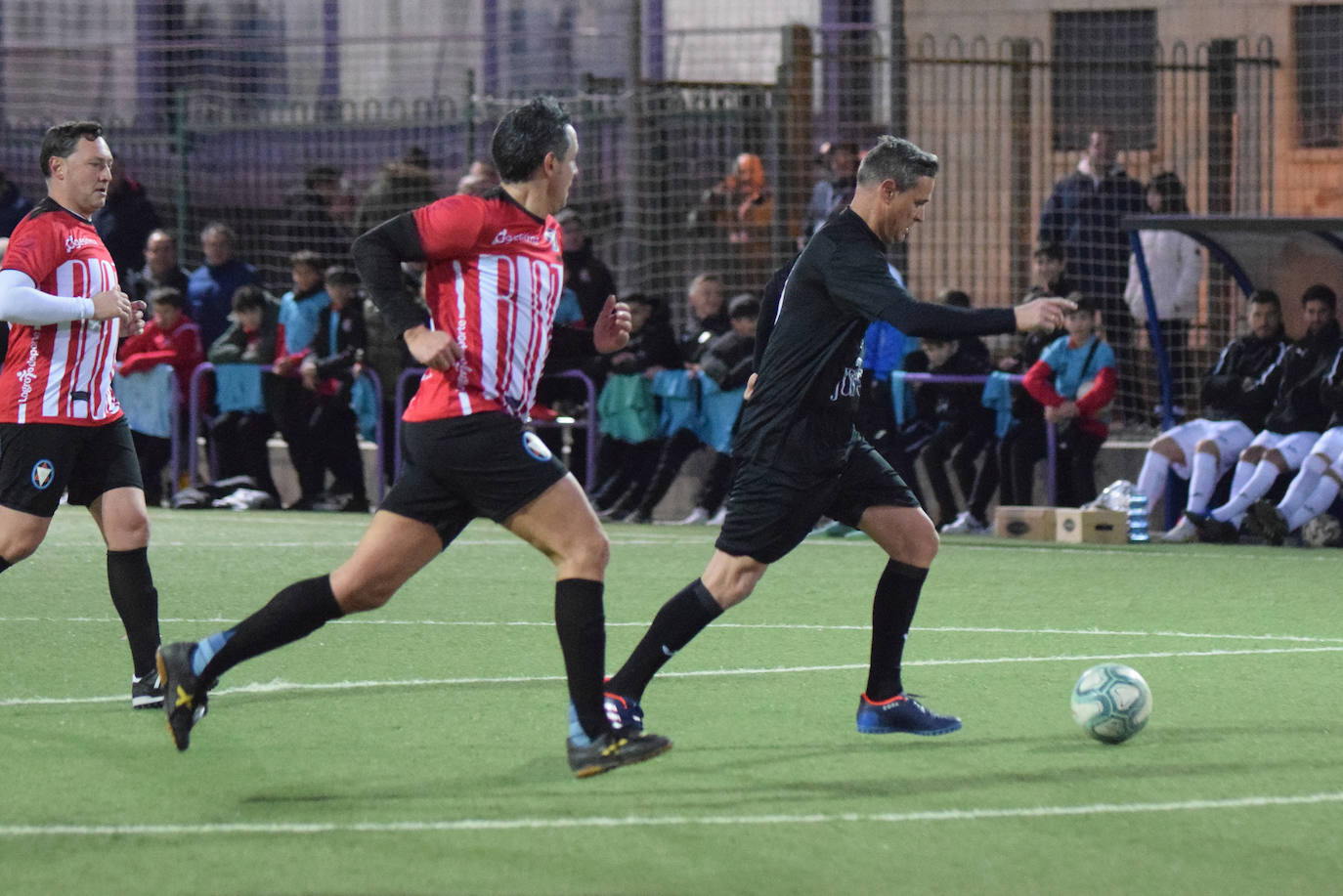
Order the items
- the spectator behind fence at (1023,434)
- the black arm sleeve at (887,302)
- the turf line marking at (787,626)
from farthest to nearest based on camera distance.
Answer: the spectator behind fence at (1023,434) < the turf line marking at (787,626) < the black arm sleeve at (887,302)

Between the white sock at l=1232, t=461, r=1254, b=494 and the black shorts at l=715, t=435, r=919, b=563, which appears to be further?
the white sock at l=1232, t=461, r=1254, b=494

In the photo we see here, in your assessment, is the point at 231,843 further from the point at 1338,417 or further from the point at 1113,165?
the point at 1113,165

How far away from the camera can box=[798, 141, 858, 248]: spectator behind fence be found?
1612 centimetres

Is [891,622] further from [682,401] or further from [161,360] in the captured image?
[161,360]

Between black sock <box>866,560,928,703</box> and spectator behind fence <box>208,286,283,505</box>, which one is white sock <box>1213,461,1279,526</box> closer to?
black sock <box>866,560,928,703</box>

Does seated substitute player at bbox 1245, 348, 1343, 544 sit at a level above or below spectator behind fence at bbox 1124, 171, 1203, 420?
below

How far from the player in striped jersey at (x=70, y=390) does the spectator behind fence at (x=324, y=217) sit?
38.4 feet

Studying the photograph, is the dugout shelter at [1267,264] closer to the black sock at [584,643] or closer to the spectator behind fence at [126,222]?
the spectator behind fence at [126,222]

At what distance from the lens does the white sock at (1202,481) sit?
46.2 feet

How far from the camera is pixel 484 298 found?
5832mm

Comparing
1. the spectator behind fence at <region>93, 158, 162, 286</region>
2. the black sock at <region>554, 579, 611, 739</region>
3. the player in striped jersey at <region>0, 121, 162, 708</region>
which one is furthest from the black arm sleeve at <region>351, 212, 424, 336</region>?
the spectator behind fence at <region>93, 158, 162, 286</region>

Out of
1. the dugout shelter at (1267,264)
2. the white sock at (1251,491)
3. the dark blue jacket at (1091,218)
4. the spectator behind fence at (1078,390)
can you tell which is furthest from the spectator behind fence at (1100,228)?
the white sock at (1251,491)

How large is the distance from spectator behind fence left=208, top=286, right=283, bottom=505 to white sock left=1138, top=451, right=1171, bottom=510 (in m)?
7.34

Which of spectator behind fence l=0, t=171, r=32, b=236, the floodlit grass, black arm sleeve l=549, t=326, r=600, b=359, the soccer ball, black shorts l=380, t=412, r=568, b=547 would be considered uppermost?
spectator behind fence l=0, t=171, r=32, b=236
